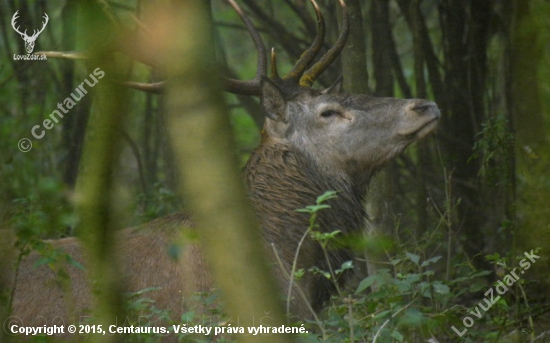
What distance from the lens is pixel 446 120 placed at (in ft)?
26.0

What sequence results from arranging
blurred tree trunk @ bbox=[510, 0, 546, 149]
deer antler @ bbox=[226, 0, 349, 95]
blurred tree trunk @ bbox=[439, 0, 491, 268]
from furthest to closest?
1. blurred tree trunk @ bbox=[439, 0, 491, 268]
2. deer antler @ bbox=[226, 0, 349, 95]
3. blurred tree trunk @ bbox=[510, 0, 546, 149]

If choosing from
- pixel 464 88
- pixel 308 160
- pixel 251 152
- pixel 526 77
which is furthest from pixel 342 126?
pixel 464 88

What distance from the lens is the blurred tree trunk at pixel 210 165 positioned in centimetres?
190

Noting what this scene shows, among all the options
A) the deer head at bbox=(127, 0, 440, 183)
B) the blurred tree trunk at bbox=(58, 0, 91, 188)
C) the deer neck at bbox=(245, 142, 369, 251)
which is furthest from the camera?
the blurred tree trunk at bbox=(58, 0, 91, 188)

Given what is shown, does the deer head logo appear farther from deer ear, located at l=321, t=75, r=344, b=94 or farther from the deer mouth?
the deer mouth

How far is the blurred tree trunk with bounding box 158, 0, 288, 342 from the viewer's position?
1.90 metres

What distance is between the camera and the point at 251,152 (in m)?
5.96

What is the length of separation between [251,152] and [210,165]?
13.3 feet

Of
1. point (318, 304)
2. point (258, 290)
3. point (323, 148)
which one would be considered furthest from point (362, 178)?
point (258, 290)

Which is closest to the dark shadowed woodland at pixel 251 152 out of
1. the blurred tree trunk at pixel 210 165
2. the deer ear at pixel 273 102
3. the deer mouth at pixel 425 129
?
the blurred tree trunk at pixel 210 165

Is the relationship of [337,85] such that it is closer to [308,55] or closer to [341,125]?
[308,55]

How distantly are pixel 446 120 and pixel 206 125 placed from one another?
630 centimetres

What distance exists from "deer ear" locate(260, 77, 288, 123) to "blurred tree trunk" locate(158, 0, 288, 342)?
353 centimetres

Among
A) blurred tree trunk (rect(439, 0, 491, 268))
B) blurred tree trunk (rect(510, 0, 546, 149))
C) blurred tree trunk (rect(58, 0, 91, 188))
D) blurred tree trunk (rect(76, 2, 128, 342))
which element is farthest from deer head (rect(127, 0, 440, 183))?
blurred tree trunk (rect(76, 2, 128, 342))
